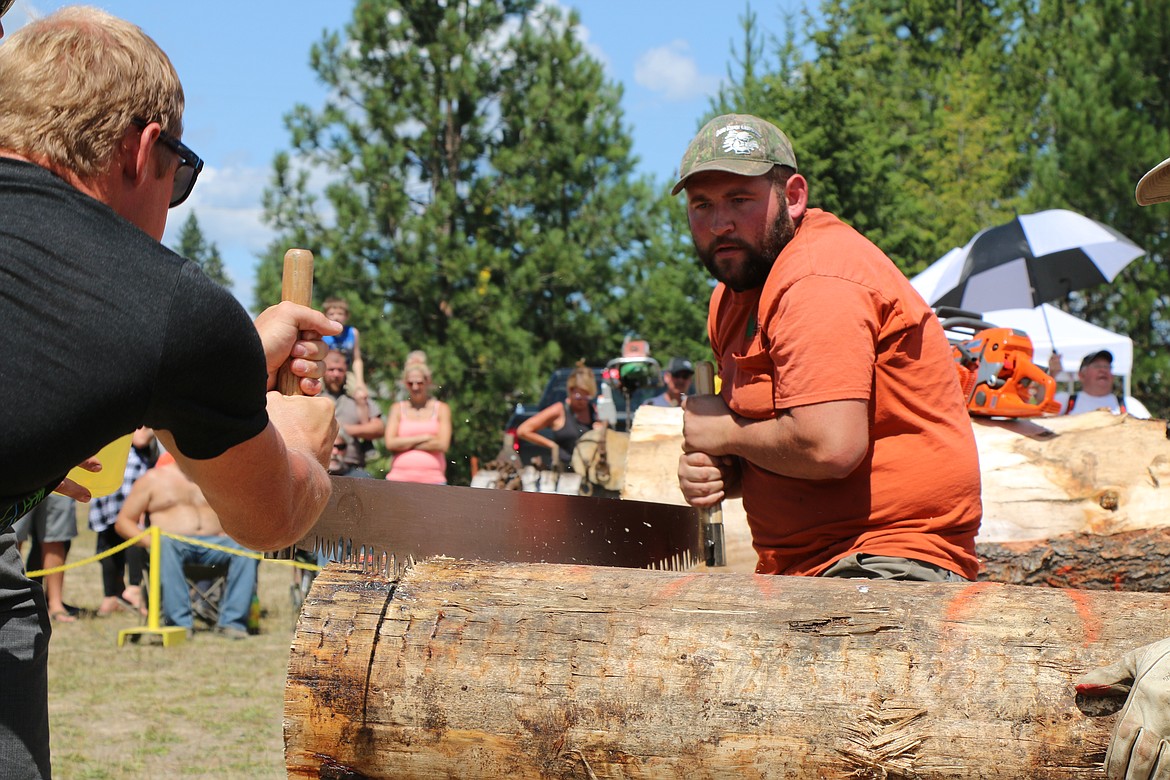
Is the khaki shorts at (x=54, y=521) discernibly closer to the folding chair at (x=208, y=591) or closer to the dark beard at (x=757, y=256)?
the folding chair at (x=208, y=591)

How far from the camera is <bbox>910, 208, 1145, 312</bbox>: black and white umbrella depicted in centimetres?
1020

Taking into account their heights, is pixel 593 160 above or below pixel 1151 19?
below

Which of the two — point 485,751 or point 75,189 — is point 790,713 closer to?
point 485,751

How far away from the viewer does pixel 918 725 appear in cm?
242

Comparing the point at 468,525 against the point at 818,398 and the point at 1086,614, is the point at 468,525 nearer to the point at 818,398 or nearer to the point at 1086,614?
the point at 818,398

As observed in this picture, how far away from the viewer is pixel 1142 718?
7.02 ft

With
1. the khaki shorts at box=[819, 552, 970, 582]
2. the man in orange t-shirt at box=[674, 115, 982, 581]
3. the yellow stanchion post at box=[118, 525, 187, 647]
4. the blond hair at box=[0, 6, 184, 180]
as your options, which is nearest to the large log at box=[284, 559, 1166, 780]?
the khaki shorts at box=[819, 552, 970, 582]

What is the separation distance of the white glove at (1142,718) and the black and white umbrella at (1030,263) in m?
8.35

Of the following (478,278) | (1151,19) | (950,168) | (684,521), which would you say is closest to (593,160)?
(478,278)

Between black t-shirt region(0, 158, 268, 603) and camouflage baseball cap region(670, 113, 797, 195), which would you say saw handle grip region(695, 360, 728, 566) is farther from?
Result: black t-shirt region(0, 158, 268, 603)

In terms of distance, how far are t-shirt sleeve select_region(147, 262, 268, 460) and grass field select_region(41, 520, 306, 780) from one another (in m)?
4.21

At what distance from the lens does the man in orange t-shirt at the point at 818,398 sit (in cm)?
297

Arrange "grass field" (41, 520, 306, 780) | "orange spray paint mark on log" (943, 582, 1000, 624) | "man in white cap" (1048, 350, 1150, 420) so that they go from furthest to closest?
"man in white cap" (1048, 350, 1150, 420)
"grass field" (41, 520, 306, 780)
"orange spray paint mark on log" (943, 582, 1000, 624)

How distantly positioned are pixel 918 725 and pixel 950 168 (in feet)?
78.2
